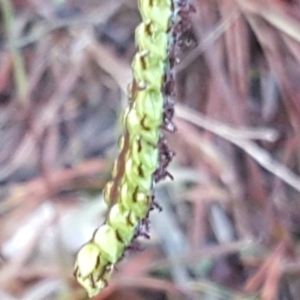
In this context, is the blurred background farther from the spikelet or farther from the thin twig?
the spikelet

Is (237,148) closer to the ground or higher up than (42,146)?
closer to the ground

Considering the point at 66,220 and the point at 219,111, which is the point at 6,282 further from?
the point at 219,111

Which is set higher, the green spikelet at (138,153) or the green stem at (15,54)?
the green stem at (15,54)

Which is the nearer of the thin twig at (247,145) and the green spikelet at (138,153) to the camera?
the green spikelet at (138,153)

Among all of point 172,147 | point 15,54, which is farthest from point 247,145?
point 15,54

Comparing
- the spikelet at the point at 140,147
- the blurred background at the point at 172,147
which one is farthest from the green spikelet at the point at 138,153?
the blurred background at the point at 172,147

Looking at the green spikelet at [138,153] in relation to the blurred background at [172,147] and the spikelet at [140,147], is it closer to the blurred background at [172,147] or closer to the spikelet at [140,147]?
the spikelet at [140,147]

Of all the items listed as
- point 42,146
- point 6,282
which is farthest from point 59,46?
point 6,282
